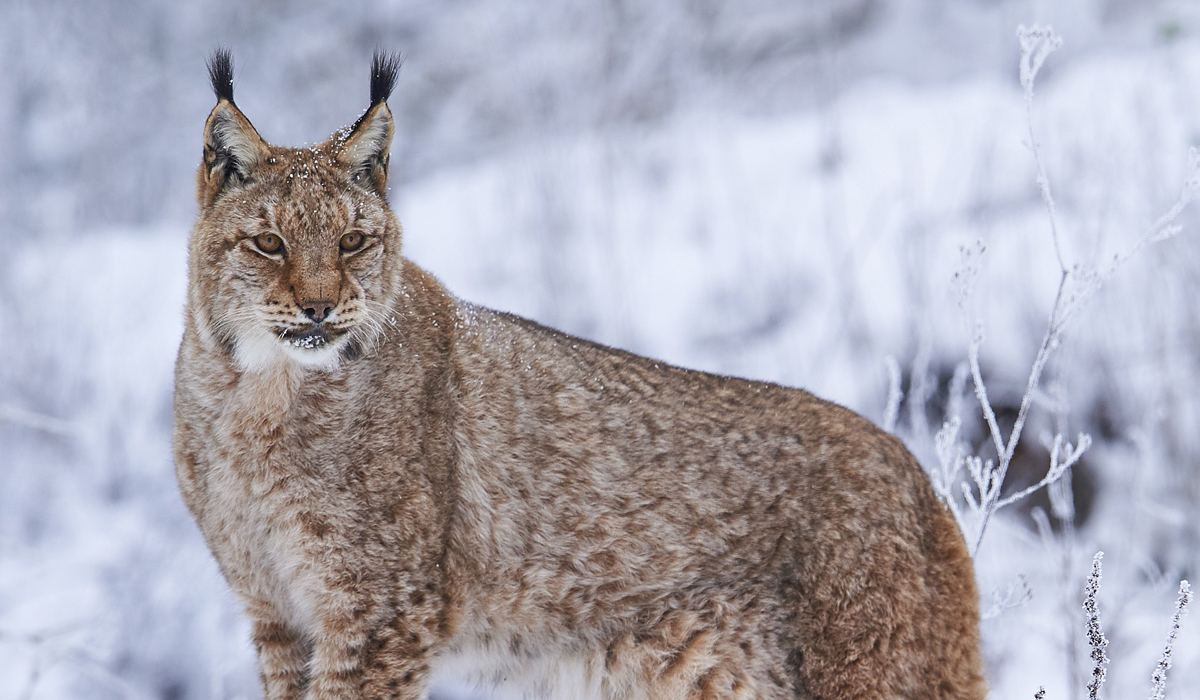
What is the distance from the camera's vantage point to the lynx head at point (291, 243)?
3475 mm

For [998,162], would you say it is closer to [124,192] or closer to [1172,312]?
[1172,312]

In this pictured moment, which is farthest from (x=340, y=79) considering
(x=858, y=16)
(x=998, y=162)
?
(x=998, y=162)

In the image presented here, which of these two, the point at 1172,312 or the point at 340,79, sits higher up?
the point at 340,79

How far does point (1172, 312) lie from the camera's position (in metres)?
7.47

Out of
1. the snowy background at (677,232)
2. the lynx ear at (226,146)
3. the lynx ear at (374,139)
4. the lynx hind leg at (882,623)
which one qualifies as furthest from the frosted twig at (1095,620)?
the lynx ear at (226,146)

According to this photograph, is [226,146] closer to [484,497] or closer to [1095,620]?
[484,497]

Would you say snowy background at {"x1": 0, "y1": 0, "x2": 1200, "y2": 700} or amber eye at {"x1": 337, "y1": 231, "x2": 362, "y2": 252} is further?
snowy background at {"x1": 0, "y1": 0, "x2": 1200, "y2": 700}

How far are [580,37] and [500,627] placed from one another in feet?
27.0

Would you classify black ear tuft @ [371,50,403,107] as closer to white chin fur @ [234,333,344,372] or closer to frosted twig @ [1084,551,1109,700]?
white chin fur @ [234,333,344,372]

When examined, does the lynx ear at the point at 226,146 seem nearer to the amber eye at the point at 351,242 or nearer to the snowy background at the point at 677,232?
the amber eye at the point at 351,242

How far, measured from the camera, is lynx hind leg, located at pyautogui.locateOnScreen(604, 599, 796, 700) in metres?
3.80

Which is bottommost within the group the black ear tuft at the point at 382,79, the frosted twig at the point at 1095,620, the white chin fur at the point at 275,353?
the frosted twig at the point at 1095,620

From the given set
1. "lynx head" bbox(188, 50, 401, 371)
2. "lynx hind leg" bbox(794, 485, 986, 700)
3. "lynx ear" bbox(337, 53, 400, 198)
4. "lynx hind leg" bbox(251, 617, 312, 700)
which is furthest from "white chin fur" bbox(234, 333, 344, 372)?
A: "lynx hind leg" bbox(794, 485, 986, 700)

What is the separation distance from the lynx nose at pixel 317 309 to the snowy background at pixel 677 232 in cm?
223
